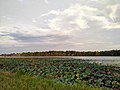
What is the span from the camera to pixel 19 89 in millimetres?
10414

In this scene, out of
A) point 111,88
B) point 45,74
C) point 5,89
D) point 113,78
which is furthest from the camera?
point 45,74

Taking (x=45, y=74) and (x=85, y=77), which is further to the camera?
(x=45, y=74)

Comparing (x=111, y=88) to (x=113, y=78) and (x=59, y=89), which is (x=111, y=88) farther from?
(x=59, y=89)

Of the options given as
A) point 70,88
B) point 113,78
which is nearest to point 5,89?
point 70,88

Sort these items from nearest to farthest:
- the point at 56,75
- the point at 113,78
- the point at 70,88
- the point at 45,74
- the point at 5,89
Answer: the point at 5,89 < the point at 70,88 < the point at 113,78 < the point at 56,75 < the point at 45,74

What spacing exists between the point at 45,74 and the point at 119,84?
23.1ft

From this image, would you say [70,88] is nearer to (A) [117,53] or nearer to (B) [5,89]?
(B) [5,89]

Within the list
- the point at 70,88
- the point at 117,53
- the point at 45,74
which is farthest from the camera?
the point at 117,53

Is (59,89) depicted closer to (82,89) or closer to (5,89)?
(82,89)

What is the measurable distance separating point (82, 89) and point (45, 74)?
939 centimetres

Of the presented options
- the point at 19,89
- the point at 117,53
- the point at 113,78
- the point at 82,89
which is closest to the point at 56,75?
the point at 113,78

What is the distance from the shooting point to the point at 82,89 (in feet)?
38.3

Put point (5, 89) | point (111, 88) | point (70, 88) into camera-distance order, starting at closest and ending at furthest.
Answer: point (5, 89) < point (70, 88) < point (111, 88)

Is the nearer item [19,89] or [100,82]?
[19,89]
